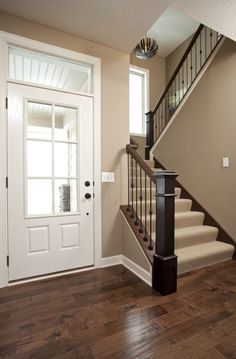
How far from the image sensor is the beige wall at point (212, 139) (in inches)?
116

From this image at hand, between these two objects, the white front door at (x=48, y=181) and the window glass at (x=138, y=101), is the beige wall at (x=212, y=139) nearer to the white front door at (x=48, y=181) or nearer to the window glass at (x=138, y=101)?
the window glass at (x=138, y=101)

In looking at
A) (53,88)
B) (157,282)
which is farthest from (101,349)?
(53,88)

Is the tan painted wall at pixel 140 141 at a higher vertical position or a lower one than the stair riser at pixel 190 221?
higher

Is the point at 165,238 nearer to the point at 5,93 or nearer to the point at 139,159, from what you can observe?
the point at 139,159

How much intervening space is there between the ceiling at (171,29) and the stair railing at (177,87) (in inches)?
18.2

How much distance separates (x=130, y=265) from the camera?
255cm

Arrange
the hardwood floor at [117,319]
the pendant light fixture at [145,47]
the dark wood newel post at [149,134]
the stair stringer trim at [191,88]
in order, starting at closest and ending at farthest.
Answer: the hardwood floor at [117,319] < the pendant light fixture at [145,47] < the stair stringer trim at [191,88] < the dark wood newel post at [149,134]

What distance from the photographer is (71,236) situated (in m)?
2.46

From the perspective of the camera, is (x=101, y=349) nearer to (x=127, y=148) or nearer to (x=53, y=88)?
(x=127, y=148)

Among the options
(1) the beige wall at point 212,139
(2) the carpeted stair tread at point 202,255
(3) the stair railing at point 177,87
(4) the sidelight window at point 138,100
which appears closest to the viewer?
(2) the carpeted stair tread at point 202,255

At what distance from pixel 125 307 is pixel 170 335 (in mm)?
437

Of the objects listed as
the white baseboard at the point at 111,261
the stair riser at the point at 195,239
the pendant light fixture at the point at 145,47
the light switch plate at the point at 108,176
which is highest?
the pendant light fixture at the point at 145,47

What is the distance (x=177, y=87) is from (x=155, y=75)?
0.93 metres

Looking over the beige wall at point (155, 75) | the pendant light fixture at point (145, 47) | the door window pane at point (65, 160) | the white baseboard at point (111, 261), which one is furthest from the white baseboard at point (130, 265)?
the beige wall at point (155, 75)
